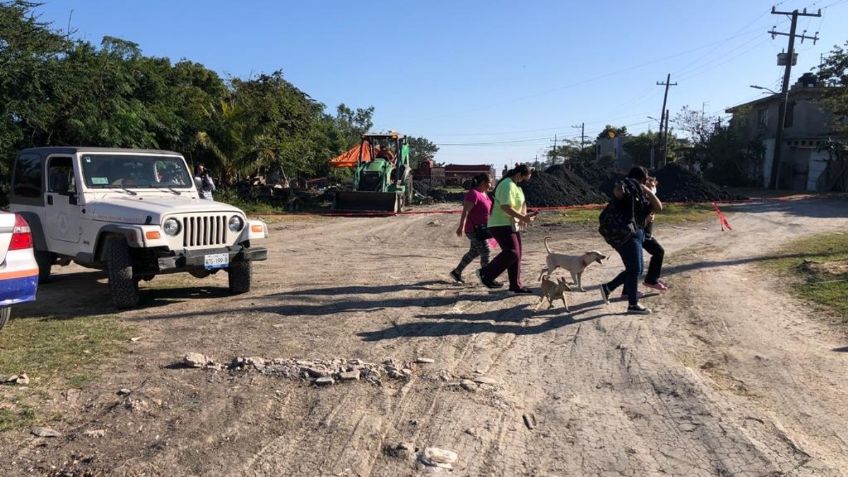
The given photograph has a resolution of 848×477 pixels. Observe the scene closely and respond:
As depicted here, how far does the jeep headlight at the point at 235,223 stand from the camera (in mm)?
7871

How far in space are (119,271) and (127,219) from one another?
0.61 meters

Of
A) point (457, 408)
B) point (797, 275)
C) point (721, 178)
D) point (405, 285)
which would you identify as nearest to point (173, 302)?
point (405, 285)

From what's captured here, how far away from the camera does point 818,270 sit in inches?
376

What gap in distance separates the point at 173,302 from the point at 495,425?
17.5 ft

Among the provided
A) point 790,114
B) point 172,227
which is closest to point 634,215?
point 172,227

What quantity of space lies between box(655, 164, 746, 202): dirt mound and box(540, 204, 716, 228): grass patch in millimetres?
3639

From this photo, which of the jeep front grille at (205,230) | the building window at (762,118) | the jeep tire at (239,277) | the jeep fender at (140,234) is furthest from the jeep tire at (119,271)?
the building window at (762,118)

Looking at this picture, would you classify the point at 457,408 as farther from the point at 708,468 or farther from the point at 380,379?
the point at 708,468

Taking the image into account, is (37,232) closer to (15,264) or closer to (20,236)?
(20,236)

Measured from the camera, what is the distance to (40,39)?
681 inches

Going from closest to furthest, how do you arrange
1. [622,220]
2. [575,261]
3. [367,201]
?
[622,220] → [575,261] → [367,201]

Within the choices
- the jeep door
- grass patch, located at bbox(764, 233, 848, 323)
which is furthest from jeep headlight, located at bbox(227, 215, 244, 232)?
grass patch, located at bbox(764, 233, 848, 323)

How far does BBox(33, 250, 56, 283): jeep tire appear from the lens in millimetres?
8844

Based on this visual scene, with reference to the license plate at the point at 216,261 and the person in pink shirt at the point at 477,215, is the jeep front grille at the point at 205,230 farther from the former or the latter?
the person in pink shirt at the point at 477,215
